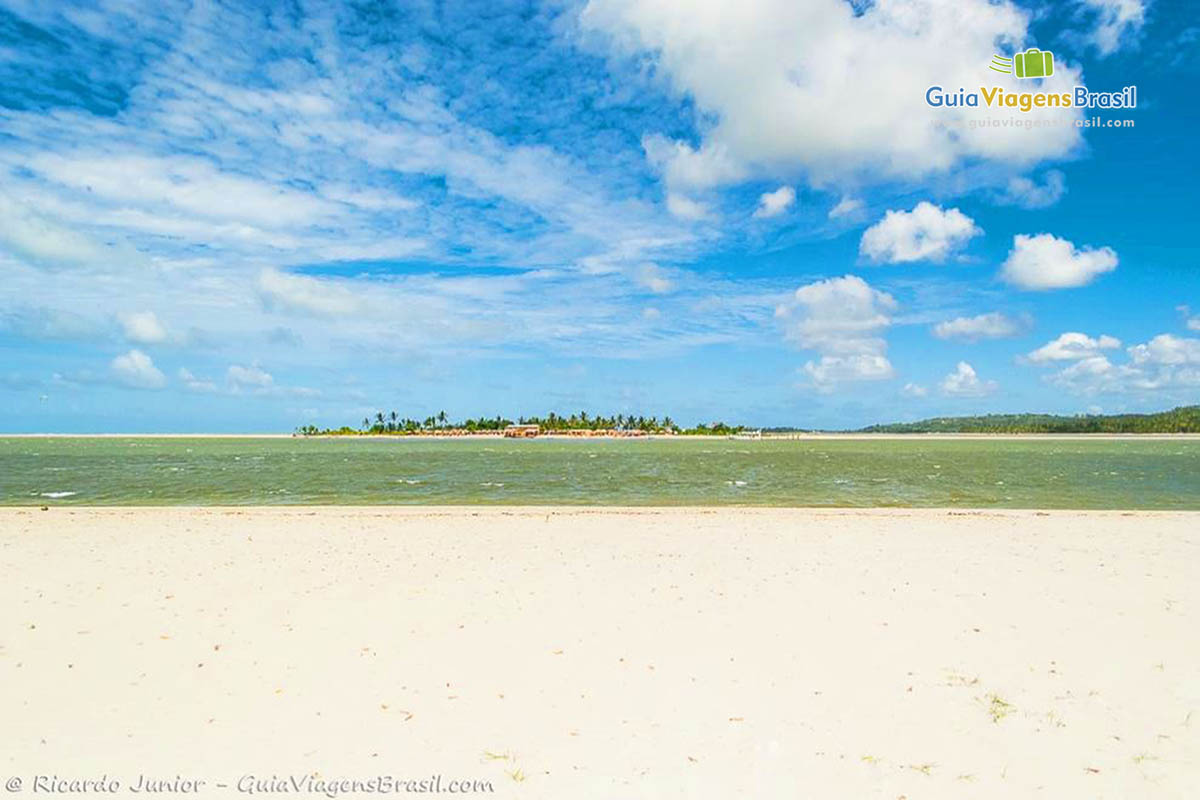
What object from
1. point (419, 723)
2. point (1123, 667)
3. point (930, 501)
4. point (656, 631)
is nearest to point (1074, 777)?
point (1123, 667)

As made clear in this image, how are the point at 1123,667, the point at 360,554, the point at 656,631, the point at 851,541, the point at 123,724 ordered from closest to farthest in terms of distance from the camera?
the point at 123,724 → the point at 1123,667 → the point at 656,631 → the point at 360,554 → the point at 851,541

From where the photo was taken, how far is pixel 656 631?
9.58m

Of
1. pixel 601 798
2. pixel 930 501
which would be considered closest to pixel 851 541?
pixel 601 798

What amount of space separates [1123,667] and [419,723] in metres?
8.31

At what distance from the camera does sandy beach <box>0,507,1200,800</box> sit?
597cm

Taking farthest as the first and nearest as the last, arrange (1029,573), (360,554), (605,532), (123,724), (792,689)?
(605,532), (360,554), (1029,573), (792,689), (123,724)

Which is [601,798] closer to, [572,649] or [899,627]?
[572,649]

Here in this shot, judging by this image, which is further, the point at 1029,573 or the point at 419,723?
the point at 1029,573

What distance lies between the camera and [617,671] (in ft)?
26.5

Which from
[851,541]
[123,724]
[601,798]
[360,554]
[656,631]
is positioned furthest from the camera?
[851,541]

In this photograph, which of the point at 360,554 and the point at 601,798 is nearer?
the point at 601,798

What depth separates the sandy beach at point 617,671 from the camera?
597 centimetres

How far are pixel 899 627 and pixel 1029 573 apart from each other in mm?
5503

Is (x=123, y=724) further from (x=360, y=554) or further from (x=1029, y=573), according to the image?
(x=1029, y=573)
